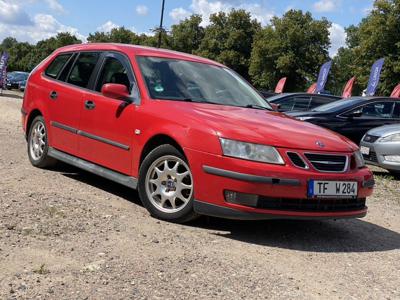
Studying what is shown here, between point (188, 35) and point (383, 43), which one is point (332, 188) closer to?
point (383, 43)

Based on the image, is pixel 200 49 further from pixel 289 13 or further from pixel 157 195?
pixel 157 195

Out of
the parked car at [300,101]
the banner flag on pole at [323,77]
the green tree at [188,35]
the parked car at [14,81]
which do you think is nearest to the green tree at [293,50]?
the green tree at [188,35]

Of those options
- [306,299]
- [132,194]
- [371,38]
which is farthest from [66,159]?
[371,38]

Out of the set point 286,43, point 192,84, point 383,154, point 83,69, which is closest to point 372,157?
point 383,154

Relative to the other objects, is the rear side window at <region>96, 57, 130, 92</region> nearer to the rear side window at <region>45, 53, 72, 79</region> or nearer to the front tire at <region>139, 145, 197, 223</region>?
the rear side window at <region>45, 53, 72, 79</region>

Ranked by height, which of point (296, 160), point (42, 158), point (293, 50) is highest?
point (293, 50)

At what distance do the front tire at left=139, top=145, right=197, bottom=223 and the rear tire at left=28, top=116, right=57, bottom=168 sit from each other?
7.23 ft

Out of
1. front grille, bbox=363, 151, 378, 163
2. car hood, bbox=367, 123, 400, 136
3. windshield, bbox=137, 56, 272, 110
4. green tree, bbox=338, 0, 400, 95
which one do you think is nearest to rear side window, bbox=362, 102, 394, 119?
car hood, bbox=367, 123, 400, 136

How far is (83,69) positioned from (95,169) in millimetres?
1364

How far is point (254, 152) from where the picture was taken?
462cm

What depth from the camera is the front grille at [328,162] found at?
4.75 meters

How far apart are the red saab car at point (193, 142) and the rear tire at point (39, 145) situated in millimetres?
147

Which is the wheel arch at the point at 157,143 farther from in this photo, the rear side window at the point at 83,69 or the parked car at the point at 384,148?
the parked car at the point at 384,148

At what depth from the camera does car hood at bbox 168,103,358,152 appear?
468 centimetres
